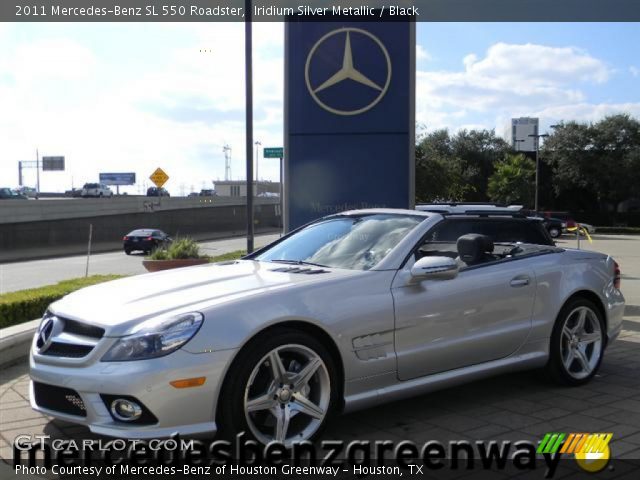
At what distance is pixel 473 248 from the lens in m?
4.85

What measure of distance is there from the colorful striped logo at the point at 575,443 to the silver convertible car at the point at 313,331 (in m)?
0.74

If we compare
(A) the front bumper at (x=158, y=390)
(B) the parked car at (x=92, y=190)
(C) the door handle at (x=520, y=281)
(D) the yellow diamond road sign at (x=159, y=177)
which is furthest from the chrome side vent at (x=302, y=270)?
(B) the parked car at (x=92, y=190)

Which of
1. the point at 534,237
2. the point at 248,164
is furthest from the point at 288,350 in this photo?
the point at 248,164

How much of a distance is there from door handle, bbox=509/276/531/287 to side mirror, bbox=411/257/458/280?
0.75 m

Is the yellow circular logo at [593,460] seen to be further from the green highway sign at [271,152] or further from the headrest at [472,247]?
the green highway sign at [271,152]

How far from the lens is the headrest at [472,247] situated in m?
4.85

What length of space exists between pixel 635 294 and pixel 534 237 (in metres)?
7.02

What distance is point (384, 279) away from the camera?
4.35 m

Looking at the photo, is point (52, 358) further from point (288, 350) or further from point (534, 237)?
point (534, 237)

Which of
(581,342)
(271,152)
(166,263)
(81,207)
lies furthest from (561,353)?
(81,207)

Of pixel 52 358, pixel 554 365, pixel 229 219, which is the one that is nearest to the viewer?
pixel 52 358

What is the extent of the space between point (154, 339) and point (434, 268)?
6.26ft

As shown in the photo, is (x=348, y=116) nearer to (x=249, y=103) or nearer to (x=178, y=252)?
(x=249, y=103)

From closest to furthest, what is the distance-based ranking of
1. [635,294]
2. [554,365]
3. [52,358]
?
[52,358] < [554,365] < [635,294]
